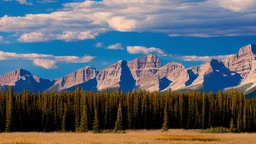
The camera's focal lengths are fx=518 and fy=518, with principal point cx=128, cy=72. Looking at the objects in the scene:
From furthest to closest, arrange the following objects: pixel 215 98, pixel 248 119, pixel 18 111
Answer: pixel 215 98 → pixel 248 119 → pixel 18 111

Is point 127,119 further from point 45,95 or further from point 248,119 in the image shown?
point 248,119

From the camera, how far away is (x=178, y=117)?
155m

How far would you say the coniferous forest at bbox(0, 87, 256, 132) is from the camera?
14162 centimetres

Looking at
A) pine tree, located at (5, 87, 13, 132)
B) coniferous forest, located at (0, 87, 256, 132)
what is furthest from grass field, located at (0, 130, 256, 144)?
coniferous forest, located at (0, 87, 256, 132)

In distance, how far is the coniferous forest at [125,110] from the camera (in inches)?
5576

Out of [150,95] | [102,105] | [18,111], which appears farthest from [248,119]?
[18,111]

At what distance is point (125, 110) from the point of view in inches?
5940

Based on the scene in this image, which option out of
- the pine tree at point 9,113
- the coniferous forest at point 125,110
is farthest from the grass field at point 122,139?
the coniferous forest at point 125,110

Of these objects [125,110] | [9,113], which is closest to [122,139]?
[9,113]

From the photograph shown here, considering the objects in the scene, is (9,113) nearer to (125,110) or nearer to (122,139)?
(125,110)

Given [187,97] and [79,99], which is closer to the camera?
[79,99]

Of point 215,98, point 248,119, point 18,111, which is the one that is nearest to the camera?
point 18,111

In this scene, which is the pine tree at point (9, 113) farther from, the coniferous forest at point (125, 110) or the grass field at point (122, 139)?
the grass field at point (122, 139)

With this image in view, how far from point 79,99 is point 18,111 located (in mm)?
17246
